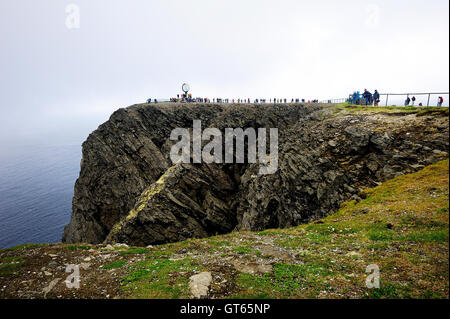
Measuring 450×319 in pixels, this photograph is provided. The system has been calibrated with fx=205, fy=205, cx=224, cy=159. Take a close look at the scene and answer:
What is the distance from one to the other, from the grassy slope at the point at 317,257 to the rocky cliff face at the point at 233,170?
482 centimetres

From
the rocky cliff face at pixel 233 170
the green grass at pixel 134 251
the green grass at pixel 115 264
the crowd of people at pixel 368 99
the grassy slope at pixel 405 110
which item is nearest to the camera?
the green grass at pixel 115 264

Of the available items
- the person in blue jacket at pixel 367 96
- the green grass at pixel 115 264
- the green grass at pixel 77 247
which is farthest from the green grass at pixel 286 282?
the person in blue jacket at pixel 367 96

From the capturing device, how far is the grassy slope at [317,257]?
1156 cm

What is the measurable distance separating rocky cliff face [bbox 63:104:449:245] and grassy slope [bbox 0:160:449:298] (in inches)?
190

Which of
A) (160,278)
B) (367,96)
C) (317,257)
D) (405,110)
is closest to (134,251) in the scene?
(160,278)

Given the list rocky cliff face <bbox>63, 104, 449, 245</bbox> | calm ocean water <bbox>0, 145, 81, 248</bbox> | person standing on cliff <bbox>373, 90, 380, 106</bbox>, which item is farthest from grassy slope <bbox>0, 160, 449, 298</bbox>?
calm ocean water <bbox>0, 145, 81, 248</bbox>

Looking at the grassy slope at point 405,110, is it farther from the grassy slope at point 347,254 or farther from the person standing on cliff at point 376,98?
the grassy slope at point 347,254

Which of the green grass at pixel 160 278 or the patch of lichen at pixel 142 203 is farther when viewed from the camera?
the patch of lichen at pixel 142 203

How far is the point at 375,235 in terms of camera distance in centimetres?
1589

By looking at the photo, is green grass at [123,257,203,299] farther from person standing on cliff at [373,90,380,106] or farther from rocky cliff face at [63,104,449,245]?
person standing on cliff at [373,90,380,106]

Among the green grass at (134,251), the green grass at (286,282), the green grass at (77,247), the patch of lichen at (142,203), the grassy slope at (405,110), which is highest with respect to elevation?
the grassy slope at (405,110)

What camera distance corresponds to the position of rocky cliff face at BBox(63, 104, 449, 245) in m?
25.5
